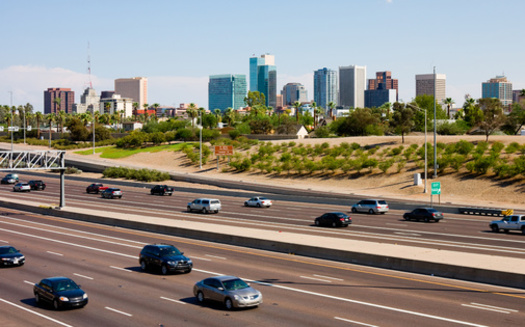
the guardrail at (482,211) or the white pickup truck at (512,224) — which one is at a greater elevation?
the white pickup truck at (512,224)

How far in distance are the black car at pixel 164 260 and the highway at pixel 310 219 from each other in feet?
46.7

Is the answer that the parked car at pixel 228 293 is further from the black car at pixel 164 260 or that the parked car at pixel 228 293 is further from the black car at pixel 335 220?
the black car at pixel 335 220

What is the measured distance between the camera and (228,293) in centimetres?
2120

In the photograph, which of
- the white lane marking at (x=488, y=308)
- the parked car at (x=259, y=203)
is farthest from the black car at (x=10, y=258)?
the parked car at (x=259, y=203)

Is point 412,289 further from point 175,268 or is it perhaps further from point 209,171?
point 209,171

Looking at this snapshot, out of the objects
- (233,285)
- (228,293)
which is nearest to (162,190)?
(233,285)

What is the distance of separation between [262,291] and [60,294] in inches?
301

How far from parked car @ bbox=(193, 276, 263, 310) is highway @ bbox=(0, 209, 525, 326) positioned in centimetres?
30

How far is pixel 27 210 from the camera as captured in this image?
5841cm

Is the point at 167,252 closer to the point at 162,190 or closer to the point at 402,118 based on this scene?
the point at 162,190

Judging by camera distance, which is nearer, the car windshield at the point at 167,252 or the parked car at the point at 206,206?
the car windshield at the point at 167,252

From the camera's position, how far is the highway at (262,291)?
1981 cm

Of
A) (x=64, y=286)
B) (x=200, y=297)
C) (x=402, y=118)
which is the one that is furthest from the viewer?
(x=402, y=118)

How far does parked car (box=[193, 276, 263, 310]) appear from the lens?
21.0 metres
